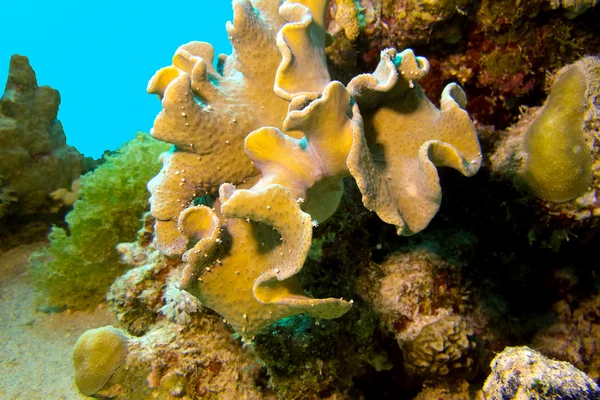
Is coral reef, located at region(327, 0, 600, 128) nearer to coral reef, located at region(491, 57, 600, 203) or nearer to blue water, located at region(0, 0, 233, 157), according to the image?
coral reef, located at region(491, 57, 600, 203)

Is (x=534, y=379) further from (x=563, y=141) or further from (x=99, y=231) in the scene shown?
(x=99, y=231)

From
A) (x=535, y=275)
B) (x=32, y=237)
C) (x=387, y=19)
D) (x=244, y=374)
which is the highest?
(x=32, y=237)

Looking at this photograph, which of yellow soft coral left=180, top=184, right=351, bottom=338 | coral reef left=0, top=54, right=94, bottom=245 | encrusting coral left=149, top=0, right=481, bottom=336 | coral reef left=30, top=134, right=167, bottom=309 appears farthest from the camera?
coral reef left=0, top=54, right=94, bottom=245

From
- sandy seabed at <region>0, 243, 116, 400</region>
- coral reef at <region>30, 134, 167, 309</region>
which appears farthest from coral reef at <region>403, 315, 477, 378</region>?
coral reef at <region>30, 134, 167, 309</region>

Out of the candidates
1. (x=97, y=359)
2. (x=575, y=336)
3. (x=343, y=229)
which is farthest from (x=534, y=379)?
(x=575, y=336)

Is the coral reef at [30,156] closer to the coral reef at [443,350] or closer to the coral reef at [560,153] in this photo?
the coral reef at [443,350]

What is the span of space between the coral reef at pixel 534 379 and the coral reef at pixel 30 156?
6.95 m

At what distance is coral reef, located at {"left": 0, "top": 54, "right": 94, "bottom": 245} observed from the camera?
5535 millimetres

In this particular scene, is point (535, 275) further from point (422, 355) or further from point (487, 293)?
point (422, 355)

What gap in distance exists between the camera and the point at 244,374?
2.35m

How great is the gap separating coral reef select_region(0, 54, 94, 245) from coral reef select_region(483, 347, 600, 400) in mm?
6951

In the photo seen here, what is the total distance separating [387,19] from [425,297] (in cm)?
221

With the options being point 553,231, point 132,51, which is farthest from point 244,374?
point 132,51

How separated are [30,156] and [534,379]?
7184mm
